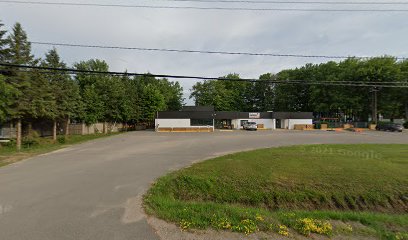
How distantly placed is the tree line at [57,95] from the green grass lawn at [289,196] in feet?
17.0

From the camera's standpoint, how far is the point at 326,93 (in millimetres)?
59312

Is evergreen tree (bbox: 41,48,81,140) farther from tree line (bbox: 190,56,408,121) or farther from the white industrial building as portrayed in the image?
tree line (bbox: 190,56,408,121)

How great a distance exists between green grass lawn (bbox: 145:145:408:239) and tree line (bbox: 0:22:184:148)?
17.0 feet

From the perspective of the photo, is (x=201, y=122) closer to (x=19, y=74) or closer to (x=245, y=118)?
(x=245, y=118)

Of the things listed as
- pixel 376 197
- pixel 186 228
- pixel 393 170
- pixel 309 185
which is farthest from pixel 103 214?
pixel 393 170

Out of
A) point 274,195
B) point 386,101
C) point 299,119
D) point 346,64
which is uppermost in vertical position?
point 346,64

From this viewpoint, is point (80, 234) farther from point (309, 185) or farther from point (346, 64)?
point (346, 64)

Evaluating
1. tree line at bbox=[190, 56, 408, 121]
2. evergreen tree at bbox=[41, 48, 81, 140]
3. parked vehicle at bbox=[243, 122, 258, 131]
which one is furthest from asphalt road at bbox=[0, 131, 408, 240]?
tree line at bbox=[190, 56, 408, 121]

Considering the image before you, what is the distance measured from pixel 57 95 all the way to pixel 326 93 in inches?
2244

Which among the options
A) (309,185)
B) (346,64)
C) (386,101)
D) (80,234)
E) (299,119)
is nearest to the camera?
(80,234)

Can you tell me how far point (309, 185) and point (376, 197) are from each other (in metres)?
2.23

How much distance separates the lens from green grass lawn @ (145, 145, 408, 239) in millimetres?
5527

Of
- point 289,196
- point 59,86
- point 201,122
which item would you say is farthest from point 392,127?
point 59,86

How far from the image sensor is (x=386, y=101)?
5269 cm
